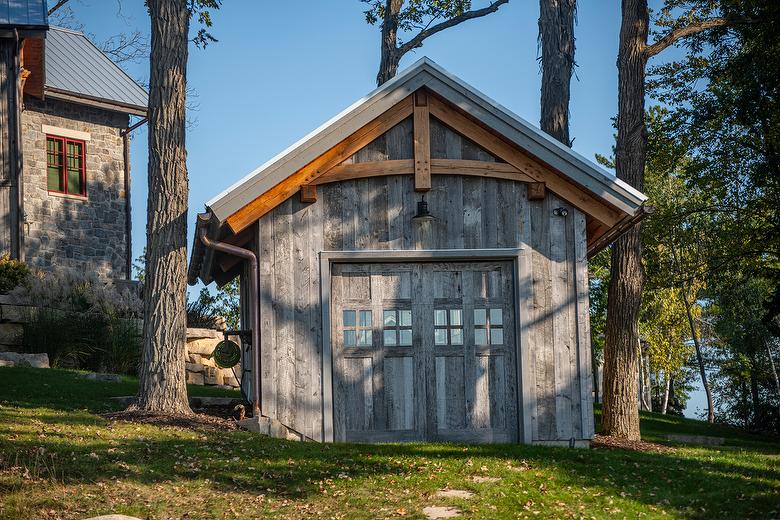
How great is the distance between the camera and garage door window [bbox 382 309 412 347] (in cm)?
1217

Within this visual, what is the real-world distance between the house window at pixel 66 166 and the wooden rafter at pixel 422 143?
48.5ft

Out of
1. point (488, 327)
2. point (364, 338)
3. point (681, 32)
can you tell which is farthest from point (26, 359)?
point (681, 32)

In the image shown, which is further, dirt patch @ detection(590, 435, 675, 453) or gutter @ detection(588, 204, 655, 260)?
dirt patch @ detection(590, 435, 675, 453)

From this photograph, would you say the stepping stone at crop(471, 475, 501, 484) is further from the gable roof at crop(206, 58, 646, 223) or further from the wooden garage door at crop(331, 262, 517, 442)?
the gable roof at crop(206, 58, 646, 223)

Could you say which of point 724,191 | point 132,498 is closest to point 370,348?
point 132,498

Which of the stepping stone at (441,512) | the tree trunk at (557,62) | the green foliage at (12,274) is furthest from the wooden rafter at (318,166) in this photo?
the green foliage at (12,274)

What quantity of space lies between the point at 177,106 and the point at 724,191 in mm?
14127

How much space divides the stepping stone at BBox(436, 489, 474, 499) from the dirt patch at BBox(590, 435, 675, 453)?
3766mm

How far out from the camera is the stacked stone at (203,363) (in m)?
19.8

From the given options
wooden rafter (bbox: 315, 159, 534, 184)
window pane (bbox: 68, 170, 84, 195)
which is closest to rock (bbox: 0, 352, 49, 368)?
wooden rafter (bbox: 315, 159, 534, 184)

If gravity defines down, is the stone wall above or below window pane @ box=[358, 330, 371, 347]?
above

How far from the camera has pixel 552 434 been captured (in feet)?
39.6

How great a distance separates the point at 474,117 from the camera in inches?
478

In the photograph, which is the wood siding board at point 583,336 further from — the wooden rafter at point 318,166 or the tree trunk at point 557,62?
→ the tree trunk at point 557,62
